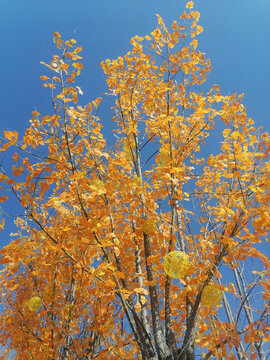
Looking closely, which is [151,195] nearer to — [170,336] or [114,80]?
[170,336]

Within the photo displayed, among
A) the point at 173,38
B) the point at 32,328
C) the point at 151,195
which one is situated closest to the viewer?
the point at 151,195

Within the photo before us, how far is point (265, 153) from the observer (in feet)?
9.21

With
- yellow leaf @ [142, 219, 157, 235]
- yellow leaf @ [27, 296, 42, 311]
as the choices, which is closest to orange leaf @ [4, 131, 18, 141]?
yellow leaf @ [142, 219, 157, 235]

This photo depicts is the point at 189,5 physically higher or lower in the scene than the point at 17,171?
higher

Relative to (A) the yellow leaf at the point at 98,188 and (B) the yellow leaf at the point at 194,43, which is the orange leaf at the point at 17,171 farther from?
(B) the yellow leaf at the point at 194,43

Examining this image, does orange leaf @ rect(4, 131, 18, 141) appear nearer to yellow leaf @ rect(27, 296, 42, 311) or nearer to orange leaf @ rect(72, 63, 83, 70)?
orange leaf @ rect(72, 63, 83, 70)

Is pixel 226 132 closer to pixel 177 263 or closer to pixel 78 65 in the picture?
pixel 177 263

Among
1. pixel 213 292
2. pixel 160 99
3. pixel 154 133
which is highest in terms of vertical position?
pixel 160 99

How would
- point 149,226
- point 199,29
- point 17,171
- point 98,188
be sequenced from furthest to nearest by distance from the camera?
point 199,29 → point 149,226 → point 98,188 → point 17,171

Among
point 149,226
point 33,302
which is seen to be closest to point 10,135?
point 149,226

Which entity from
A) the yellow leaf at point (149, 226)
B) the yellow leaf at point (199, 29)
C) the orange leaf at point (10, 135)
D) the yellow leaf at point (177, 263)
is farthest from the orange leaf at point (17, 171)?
the yellow leaf at point (199, 29)

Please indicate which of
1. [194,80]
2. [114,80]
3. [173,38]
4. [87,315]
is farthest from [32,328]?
[173,38]

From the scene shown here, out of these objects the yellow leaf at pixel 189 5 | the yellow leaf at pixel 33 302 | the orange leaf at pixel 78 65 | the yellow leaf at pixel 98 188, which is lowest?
the yellow leaf at pixel 33 302

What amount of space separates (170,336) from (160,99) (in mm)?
3535
